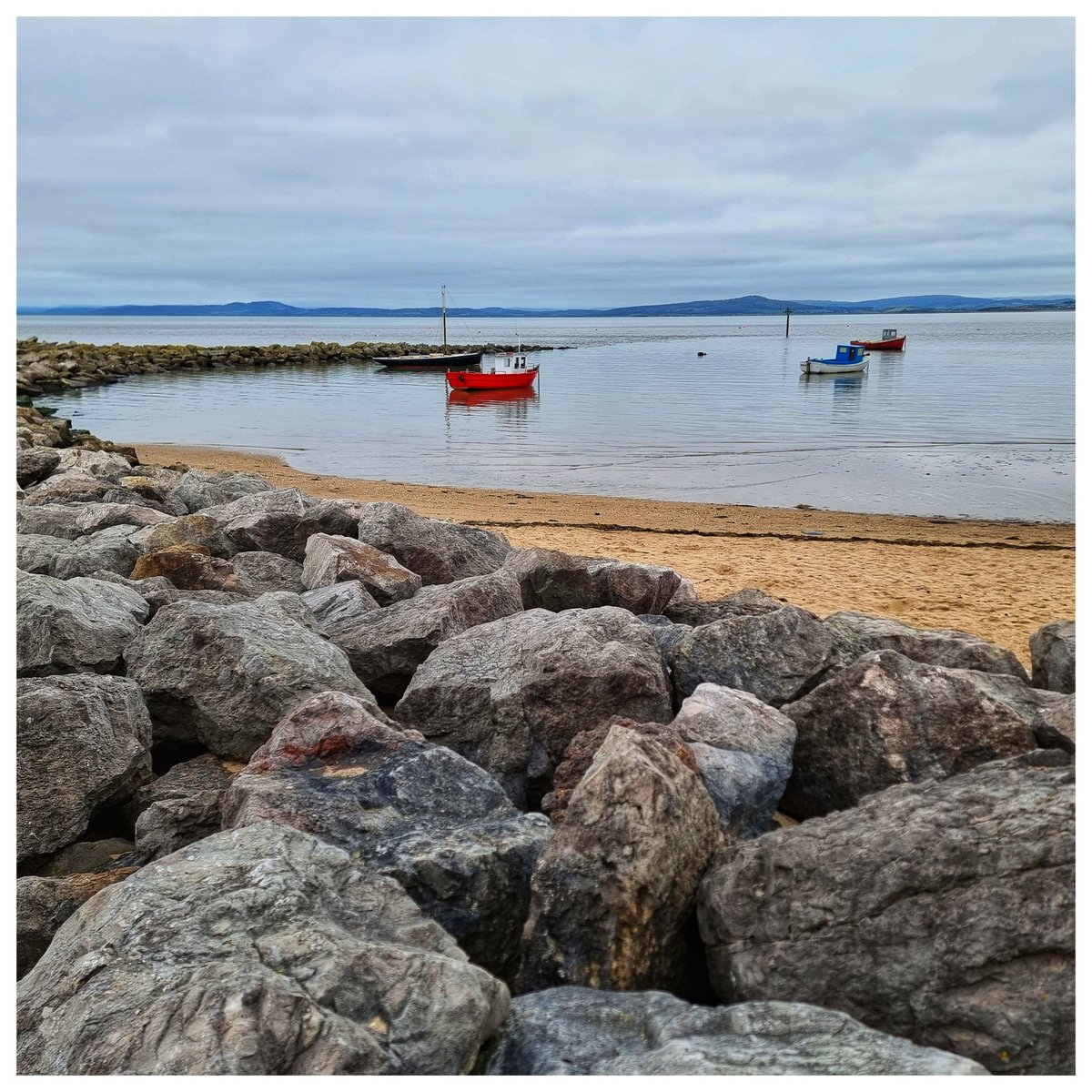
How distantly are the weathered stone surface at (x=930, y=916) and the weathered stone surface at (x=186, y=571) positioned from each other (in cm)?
485

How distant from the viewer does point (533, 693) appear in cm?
471

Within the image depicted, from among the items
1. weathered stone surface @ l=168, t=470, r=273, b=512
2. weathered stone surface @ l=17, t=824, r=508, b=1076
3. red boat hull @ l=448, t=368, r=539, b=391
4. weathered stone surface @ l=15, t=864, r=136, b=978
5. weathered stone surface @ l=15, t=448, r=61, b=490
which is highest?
red boat hull @ l=448, t=368, r=539, b=391

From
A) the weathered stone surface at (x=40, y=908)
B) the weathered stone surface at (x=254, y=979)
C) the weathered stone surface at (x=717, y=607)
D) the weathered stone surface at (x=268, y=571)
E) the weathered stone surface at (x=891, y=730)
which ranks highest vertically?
the weathered stone surface at (x=268, y=571)

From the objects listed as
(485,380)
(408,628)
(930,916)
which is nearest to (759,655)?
(408,628)

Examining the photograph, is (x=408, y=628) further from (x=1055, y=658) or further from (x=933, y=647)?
(x=1055, y=658)

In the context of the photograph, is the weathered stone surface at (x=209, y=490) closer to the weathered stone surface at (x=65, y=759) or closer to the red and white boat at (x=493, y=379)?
the weathered stone surface at (x=65, y=759)

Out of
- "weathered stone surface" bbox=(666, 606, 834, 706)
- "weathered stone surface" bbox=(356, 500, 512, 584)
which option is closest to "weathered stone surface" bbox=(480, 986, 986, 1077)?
"weathered stone surface" bbox=(666, 606, 834, 706)

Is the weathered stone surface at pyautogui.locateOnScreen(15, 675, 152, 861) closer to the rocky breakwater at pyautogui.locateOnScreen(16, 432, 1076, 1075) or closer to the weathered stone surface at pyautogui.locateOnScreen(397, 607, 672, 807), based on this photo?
the rocky breakwater at pyautogui.locateOnScreen(16, 432, 1076, 1075)

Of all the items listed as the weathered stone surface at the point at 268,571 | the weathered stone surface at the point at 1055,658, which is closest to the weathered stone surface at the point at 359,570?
the weathered stone surface at the point at 268,571

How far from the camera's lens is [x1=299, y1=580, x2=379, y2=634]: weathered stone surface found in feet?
21.3

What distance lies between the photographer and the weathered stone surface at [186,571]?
6.93m

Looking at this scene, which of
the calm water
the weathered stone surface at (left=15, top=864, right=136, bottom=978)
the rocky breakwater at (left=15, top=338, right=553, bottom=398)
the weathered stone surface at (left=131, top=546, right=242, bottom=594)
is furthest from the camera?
the rocky breakwater at (left=15, top=338, right=553, bottom=398)

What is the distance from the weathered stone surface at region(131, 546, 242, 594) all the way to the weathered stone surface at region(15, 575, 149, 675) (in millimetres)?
1177

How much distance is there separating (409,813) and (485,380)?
40.3 metres
